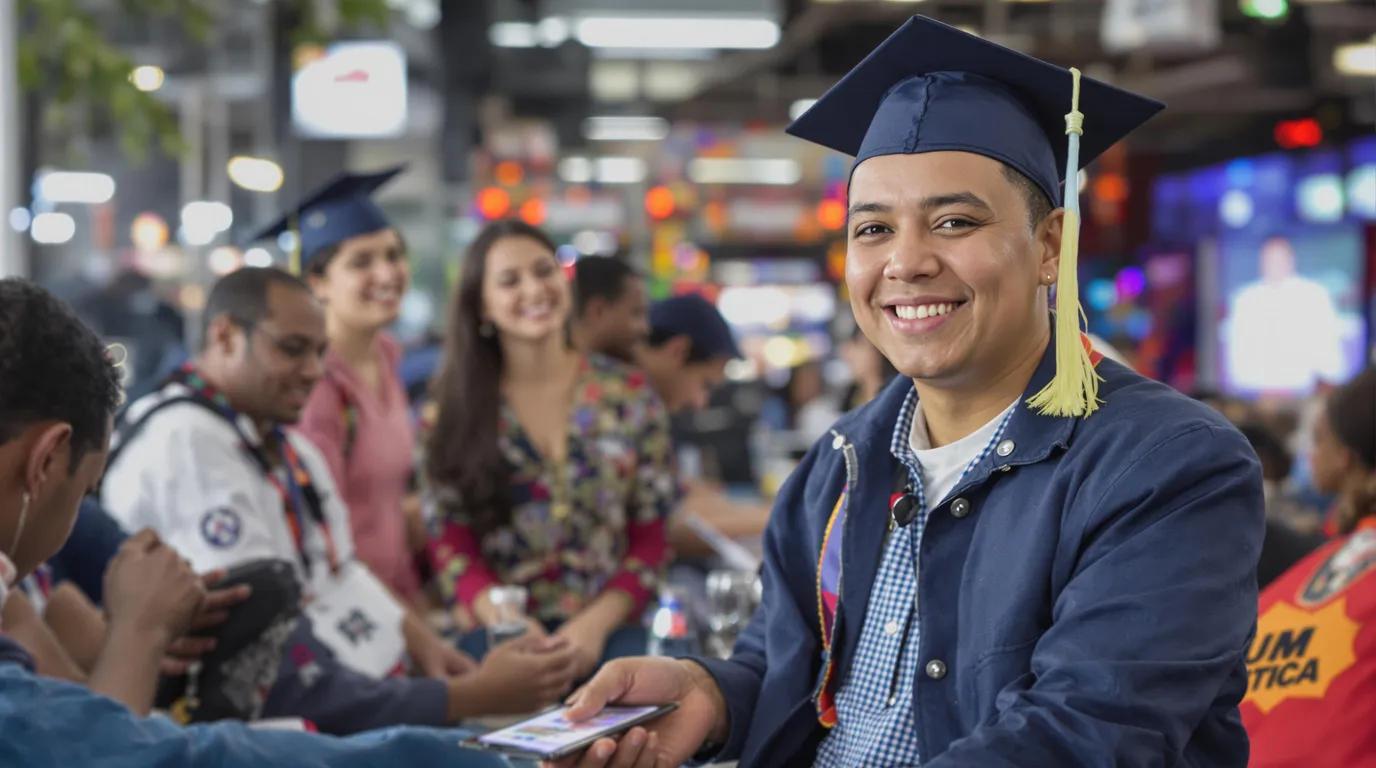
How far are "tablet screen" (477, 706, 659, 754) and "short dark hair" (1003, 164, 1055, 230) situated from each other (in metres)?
0.83

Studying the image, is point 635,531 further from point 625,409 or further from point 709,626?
point 709,626

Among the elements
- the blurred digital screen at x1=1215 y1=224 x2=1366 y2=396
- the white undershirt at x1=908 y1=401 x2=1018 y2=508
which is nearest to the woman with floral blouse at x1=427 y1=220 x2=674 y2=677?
the white undershirt at x1=908 y1=401 x2=1018 y2=508

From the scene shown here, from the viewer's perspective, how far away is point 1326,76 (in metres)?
12.0

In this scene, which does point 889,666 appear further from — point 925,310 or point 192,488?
point 192,488

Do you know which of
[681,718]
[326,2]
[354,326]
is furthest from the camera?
[326,2]

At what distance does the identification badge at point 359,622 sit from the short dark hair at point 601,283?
163cm

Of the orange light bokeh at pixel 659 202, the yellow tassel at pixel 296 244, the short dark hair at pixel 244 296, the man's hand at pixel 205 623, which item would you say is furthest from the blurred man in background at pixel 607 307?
the orange light bokeh at pixel 659 202

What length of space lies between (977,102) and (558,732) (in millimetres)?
957

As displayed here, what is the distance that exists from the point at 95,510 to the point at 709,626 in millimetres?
1385

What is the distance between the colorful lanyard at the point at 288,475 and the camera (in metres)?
3.21

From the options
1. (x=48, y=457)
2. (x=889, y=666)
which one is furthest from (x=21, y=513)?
(x=889, y=666)

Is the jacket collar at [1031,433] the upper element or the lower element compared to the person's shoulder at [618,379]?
upper

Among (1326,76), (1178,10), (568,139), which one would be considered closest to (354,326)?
(1178,10)

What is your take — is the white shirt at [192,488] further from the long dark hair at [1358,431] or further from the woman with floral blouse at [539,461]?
the long dark hair at [1358,431]
